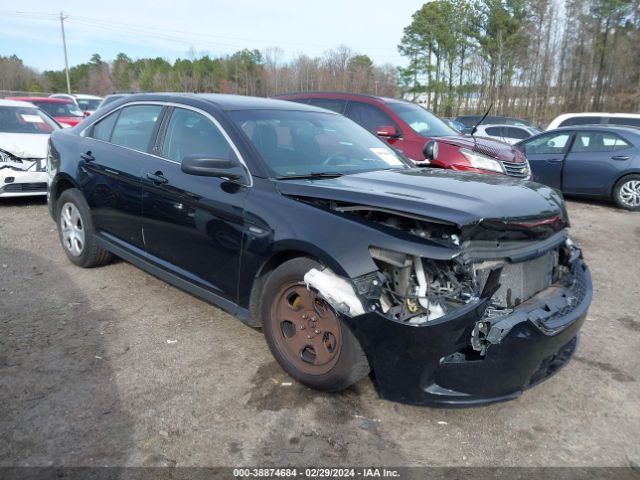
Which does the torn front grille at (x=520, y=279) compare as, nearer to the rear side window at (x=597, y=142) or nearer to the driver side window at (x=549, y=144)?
the rear side window at (x=597, y=142)

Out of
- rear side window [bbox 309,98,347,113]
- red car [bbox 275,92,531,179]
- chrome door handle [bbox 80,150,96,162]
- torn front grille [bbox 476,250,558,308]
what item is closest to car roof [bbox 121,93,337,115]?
chrome door handle [bbox 80,150,96,162]

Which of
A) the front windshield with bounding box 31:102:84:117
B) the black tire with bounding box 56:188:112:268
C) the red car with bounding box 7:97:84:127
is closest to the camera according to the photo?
the black tire with bounding box 56:188:112:268

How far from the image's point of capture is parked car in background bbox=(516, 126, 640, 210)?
30.8ft

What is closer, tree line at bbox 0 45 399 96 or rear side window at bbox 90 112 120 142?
rear side window at bbox 90 112 120 142

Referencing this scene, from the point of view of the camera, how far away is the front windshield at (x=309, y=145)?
361cm

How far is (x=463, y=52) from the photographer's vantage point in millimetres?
47406

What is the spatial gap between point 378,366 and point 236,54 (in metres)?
75.7

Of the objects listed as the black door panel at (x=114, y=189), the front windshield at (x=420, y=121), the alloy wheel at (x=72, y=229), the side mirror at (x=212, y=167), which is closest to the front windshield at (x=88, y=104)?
the front windshield at (x=420, y=121)

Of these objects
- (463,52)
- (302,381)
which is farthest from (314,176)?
(463,52)

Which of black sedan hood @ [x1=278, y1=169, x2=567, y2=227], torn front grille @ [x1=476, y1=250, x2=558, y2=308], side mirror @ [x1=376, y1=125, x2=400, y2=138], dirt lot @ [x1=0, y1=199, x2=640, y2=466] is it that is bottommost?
dirt lot @ [x1=0, y1=199, x2=640, y2=466]

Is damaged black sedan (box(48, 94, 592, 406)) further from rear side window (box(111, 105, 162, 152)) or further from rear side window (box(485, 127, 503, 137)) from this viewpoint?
rear side window (box(485, 127, 503, 137))

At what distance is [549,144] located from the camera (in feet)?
34.3

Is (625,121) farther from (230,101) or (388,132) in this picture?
(230,101)

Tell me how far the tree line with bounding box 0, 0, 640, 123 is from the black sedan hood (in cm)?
3359
